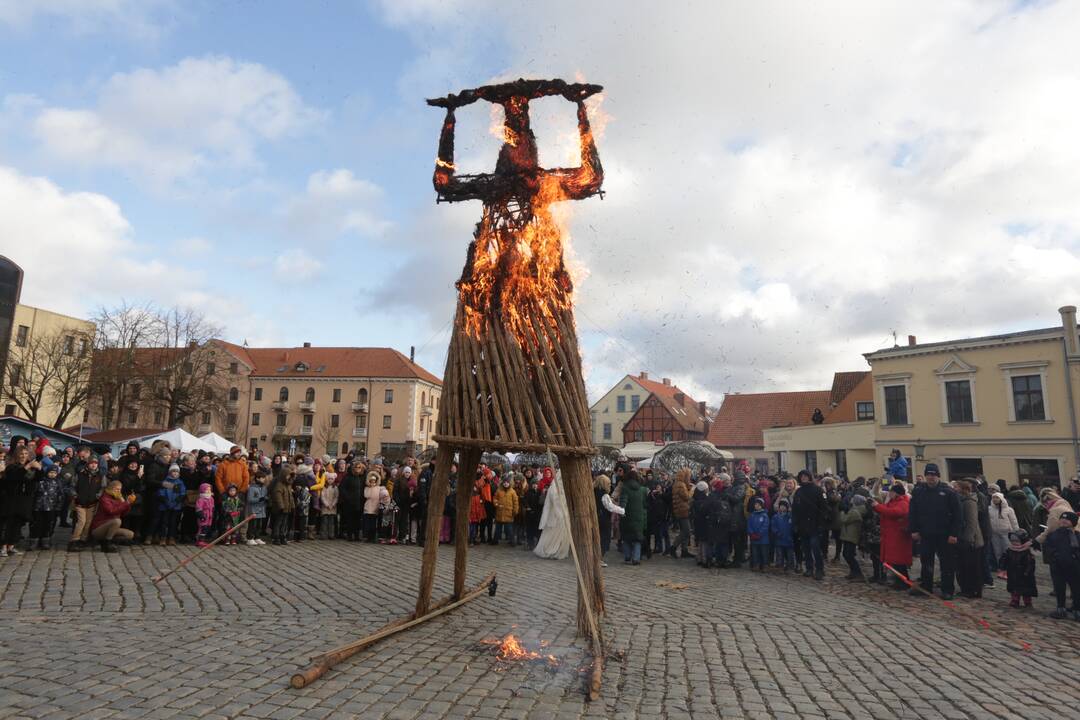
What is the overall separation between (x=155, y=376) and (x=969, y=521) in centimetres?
4419

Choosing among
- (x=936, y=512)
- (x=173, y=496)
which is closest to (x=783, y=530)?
(x=936, y=512)

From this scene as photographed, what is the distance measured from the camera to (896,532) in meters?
10.6

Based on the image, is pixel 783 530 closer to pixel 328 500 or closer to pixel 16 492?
pixel 328 500

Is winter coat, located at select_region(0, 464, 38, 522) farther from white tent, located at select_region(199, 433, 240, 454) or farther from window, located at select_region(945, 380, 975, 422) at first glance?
window, located at select_region(945, 380, 975, 422)

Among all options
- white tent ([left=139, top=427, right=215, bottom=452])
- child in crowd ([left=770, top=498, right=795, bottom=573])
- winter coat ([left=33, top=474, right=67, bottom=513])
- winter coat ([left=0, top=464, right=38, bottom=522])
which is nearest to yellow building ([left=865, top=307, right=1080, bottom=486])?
child in crowd ([left=770, top=498, right=795, bottom=573])

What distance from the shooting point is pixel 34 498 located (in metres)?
11.3

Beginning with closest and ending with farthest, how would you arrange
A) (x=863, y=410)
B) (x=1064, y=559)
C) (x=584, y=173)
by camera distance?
(x=584, y=173) < (x=1064, y=559) < (x=863, y=410)

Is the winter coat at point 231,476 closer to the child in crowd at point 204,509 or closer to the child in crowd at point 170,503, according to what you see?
the child in crowd at point 204,509

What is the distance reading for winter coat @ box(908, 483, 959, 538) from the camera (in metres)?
9.84

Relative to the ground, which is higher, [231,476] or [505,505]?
[231,476]

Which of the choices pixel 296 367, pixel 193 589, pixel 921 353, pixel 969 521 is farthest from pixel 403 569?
pixel 296 367

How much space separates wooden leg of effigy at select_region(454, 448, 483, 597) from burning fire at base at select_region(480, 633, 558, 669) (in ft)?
4.05

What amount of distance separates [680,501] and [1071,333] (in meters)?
24.9

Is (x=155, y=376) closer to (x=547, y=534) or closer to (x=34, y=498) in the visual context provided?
(x=34, y=498)
